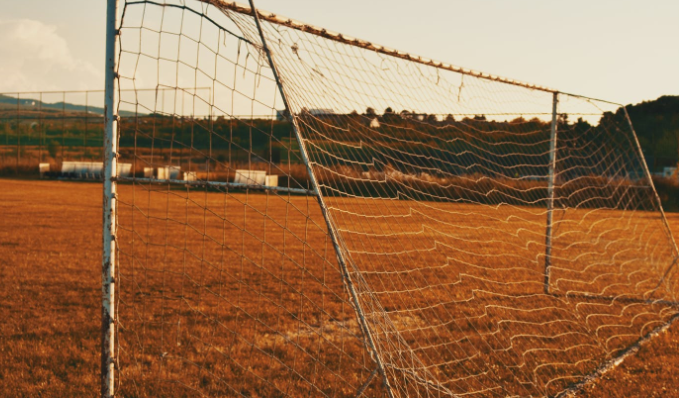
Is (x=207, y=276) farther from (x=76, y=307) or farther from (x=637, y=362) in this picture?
(x=637, y=362)

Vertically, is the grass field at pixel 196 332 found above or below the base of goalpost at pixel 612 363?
below

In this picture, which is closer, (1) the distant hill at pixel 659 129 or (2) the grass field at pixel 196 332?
(2) the grass field at pixel 196 332

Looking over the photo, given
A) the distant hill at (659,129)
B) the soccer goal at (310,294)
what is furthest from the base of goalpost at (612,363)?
the distant hill at (659,129)

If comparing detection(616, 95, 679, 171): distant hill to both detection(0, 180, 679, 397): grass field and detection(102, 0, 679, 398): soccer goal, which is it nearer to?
detection(102, 0, 679, 398): soccer goal

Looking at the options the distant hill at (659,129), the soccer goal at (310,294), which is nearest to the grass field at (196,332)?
the soccer goal at (310,294)

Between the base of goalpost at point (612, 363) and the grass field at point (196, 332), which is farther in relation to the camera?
the base of goalpost at point (612, 363)

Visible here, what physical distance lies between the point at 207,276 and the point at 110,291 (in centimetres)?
370

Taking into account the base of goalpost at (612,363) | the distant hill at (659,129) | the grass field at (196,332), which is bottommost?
the grass field at (196,332)

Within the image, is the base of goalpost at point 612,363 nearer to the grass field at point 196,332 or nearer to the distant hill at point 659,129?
the grass field at point 196,332

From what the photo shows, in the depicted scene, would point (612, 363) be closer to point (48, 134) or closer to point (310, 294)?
point (310, 294)

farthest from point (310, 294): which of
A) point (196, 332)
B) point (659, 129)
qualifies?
point (659, 129)

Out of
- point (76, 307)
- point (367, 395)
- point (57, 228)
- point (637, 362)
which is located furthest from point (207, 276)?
point (57, 228)

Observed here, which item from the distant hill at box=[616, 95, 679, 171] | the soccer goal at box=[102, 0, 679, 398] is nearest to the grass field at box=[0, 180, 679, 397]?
the soccer goal at box=[102, 0, 679, 398]

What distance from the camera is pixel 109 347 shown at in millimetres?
2576
